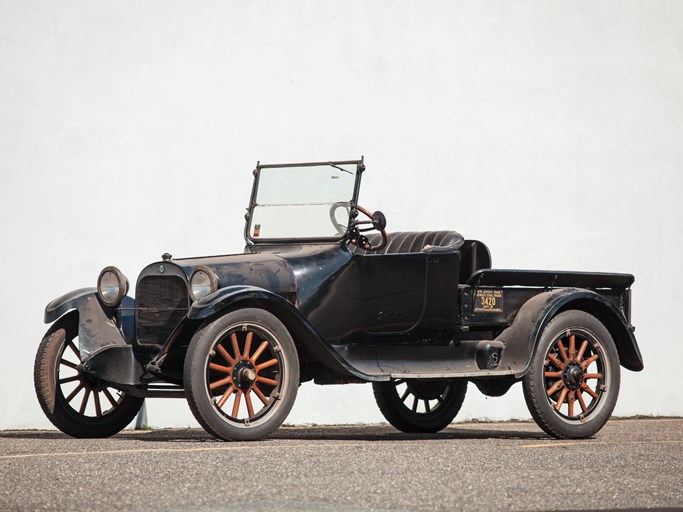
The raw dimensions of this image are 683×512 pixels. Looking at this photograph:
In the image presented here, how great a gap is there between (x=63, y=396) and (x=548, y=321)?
353 centimetres

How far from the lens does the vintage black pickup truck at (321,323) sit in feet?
24.2

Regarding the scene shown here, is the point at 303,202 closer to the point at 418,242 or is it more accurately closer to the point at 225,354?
the point at 418,242

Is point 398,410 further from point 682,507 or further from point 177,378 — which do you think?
point 682,507

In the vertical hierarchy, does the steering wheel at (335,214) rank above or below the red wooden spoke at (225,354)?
above

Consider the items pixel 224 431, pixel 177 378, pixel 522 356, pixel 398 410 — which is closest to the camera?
pixel 224 431

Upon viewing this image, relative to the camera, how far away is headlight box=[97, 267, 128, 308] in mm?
8180

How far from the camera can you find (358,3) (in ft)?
36.2

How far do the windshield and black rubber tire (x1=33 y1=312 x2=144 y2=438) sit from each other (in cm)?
156

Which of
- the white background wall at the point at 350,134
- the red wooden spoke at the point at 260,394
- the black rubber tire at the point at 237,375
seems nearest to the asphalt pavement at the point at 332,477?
the black rubber tire at the point at 237,375

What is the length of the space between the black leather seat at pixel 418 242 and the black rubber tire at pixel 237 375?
1.37 meters

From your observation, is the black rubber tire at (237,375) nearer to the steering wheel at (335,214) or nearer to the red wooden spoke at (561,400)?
the steering wheel at (335,214)

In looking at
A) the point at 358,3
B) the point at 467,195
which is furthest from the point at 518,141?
the point at 358,3

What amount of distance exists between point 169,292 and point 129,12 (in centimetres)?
360

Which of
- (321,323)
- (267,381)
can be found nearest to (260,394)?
(267,381)
